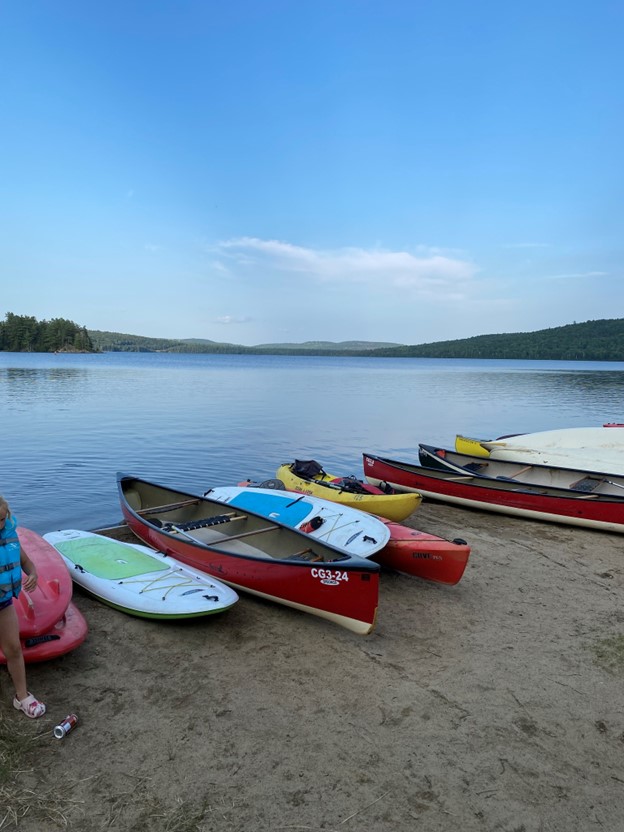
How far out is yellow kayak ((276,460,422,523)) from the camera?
972 cm

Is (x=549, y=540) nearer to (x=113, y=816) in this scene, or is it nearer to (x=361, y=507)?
(x=361, y=507)

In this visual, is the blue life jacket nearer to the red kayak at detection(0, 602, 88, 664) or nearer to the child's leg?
the child's leg

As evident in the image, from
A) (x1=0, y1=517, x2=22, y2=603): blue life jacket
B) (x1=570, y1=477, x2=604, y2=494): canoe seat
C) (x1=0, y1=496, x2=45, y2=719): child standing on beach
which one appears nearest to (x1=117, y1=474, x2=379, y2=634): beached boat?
(x1=0, y1=496, x2=45, y2=719): child standing on beach

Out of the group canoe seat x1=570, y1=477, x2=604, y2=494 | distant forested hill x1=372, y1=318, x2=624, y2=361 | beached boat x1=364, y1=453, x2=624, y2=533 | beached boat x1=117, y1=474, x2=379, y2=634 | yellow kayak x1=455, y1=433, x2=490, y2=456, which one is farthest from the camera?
distant forested hill x1=372, y1=318, x2=624, y2=361

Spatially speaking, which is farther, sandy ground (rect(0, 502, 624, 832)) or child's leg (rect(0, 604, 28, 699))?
child's leg (rect(0, 604, 28, 699))

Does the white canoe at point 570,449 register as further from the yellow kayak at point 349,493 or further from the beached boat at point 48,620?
the beached boat at point 48,620

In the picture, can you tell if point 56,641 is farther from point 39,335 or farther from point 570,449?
point 39,335

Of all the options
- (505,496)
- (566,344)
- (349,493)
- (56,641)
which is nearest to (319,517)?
(349,493)

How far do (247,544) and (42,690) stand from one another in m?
3.83

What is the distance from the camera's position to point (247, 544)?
8.47m

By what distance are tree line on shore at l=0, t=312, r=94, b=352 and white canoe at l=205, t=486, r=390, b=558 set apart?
16286cm

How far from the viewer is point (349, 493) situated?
1058 centimetres

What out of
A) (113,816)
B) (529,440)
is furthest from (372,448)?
(113,816)

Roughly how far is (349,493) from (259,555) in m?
3.13
